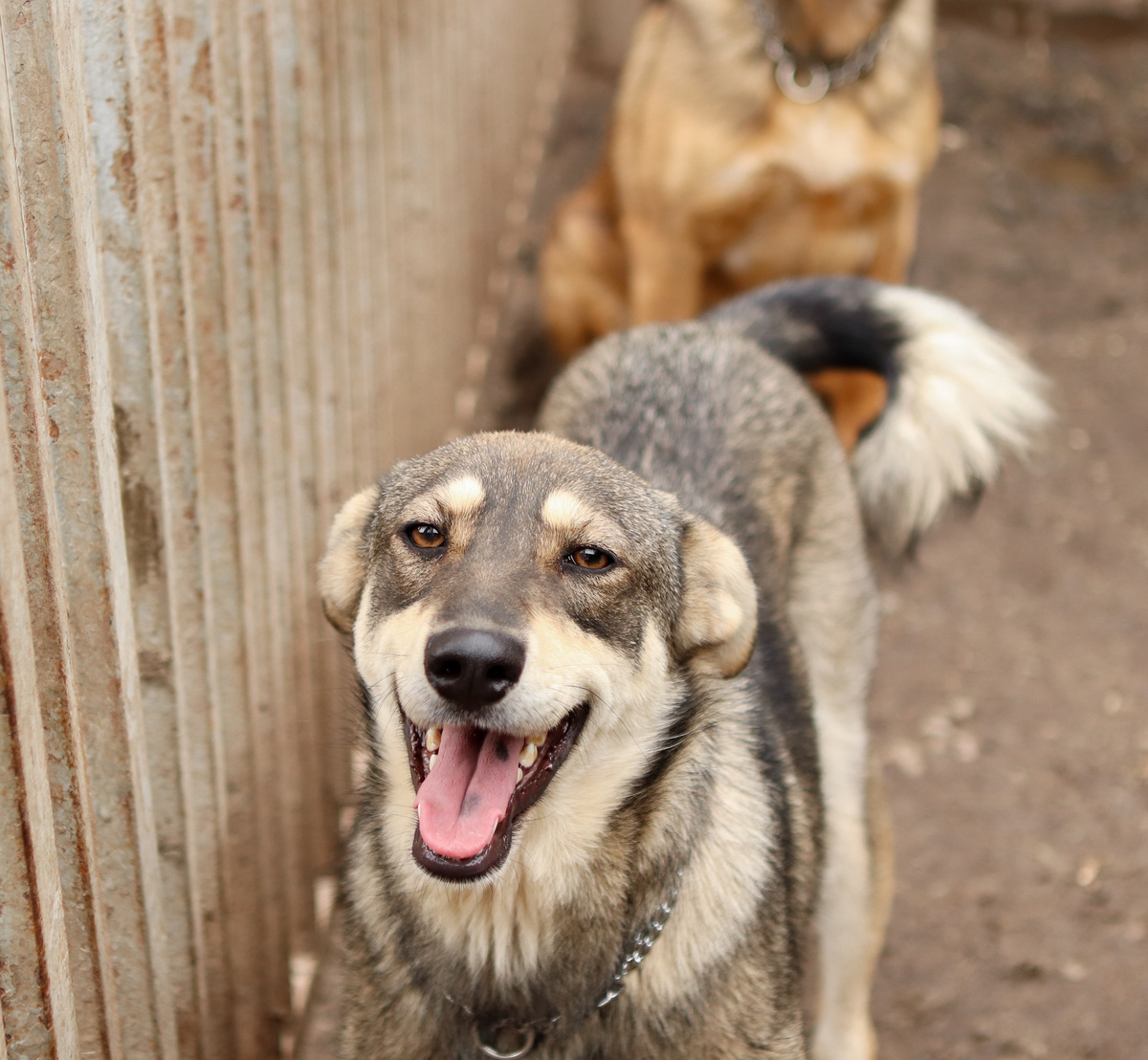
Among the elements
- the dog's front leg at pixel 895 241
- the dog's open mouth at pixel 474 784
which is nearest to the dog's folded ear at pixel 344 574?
the dog's open mouth at pixel 474 784

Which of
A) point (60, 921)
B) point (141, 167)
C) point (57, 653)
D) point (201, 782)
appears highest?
point (141, 167)

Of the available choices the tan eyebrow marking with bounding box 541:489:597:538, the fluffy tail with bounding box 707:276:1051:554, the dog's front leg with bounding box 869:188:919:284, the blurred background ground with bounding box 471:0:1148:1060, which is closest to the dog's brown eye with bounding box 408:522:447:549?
the tan eyebrow marking with bounding box 541:489:597:538

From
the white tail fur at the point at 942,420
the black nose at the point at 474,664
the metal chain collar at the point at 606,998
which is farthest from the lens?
the white tail fur at the point at 942,420

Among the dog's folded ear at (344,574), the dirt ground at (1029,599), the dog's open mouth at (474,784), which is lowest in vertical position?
the dirt ground at (1029,599)

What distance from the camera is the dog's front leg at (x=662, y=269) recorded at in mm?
4555

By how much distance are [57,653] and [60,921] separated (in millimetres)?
348

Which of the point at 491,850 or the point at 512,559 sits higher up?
the point at 512,559

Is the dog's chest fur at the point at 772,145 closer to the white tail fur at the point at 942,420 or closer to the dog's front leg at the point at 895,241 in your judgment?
the dog's front leg at the point at 895,241

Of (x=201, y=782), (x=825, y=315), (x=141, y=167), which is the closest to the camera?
(x=141, y=167)

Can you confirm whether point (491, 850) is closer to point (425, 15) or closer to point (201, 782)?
point (201, 782)

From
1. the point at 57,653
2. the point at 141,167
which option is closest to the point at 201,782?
the point at 57,653

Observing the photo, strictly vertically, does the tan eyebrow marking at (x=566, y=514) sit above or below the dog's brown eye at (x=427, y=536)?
above

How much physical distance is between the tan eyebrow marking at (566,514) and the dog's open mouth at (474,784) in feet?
1.03

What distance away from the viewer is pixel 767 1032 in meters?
2.33
